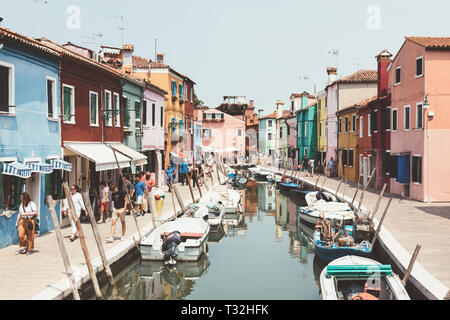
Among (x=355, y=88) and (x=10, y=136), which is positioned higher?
(x=355, y=88)

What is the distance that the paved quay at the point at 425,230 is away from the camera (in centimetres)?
1195

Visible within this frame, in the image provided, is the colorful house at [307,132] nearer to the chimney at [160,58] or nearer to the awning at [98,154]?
the chimney at [160,58]

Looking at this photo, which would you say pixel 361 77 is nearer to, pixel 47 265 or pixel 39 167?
pixel 39 167

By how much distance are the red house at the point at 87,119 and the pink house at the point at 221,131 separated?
2070 inches

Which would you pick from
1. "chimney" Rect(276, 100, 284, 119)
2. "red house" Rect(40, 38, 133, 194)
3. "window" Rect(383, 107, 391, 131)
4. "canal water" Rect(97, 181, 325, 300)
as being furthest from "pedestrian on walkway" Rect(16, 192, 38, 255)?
"chimney" Rect(276, 100, 284, 119)

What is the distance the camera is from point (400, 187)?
27516mm

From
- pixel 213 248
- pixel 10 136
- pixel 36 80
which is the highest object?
pixel 36 80

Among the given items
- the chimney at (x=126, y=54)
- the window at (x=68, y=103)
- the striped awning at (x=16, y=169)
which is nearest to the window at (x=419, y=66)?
the window at (x=68, y=103)

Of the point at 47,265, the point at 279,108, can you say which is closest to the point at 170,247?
the point at 47,265

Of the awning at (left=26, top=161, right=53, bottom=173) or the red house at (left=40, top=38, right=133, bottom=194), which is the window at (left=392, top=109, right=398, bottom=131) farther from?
the awning at (left=26, top=161, right=53, bottom=173)
